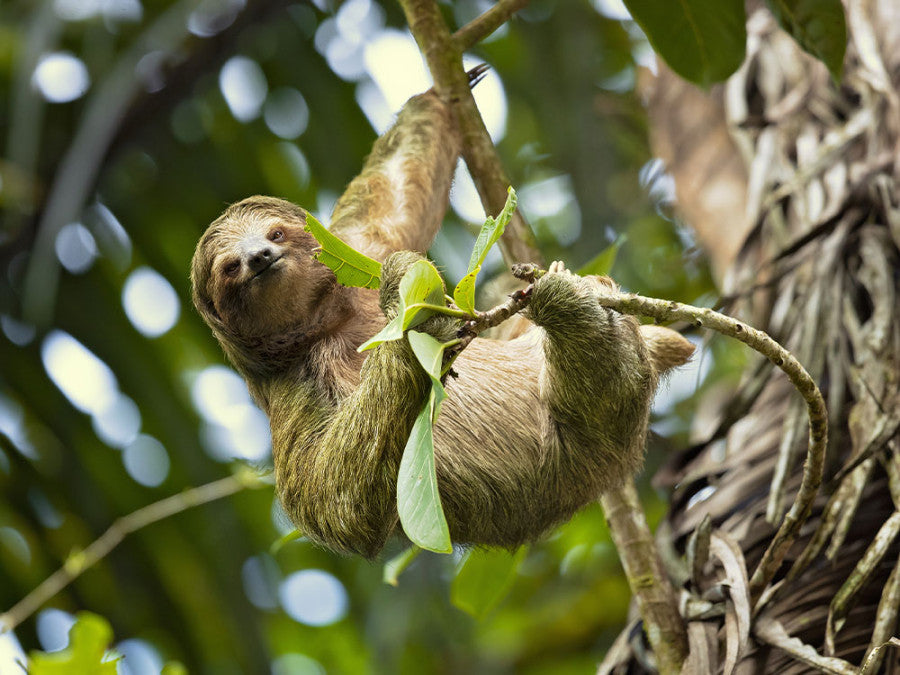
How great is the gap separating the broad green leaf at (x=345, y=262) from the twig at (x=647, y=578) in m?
1.25

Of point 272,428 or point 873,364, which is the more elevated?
point 272,428

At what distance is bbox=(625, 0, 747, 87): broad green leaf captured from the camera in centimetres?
319

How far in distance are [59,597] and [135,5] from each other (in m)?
2.50

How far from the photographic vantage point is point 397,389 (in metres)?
2.53

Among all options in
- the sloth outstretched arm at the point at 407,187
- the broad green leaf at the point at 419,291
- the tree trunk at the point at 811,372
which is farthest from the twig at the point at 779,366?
the sloth outstretched arm at the point at 407,187

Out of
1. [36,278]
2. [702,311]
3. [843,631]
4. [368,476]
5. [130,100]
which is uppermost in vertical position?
[130,100]

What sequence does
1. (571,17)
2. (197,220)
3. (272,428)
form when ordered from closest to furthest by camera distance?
(272,428) < (197,220) < (571,17)

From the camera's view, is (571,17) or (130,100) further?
(571,17)

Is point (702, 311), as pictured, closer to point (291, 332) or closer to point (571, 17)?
point (291, 332)

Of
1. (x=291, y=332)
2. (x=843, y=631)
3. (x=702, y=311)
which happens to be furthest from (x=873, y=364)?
(x=291, y=332)

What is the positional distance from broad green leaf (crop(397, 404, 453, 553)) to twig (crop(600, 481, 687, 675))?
4.57 ft

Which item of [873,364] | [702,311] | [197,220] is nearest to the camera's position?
[702,311]

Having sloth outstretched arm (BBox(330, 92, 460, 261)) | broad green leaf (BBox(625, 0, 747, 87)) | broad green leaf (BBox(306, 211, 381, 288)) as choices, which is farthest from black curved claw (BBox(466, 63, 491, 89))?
broad green leaf (BBox(306, 211, 381, 288))

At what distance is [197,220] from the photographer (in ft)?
13.6
